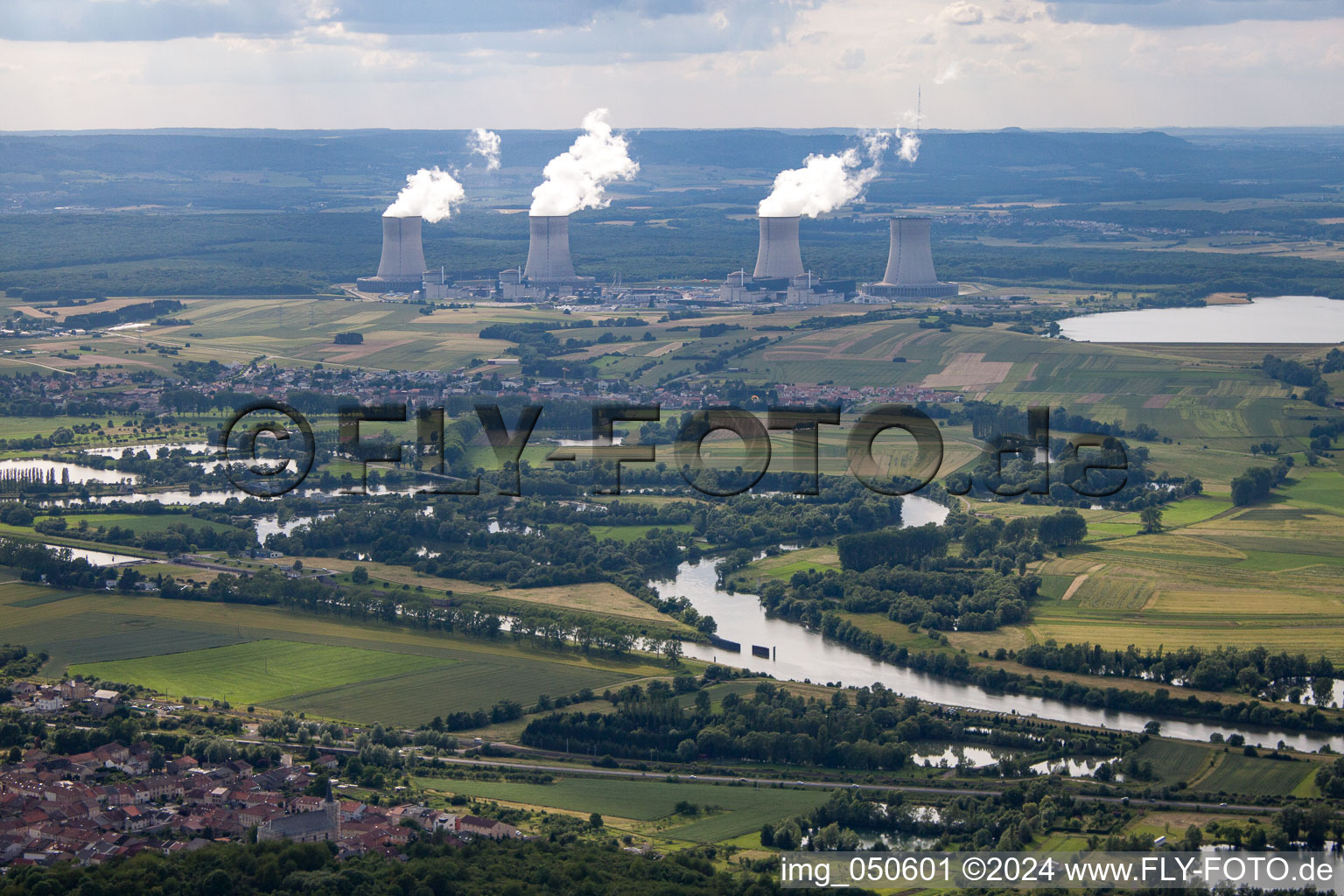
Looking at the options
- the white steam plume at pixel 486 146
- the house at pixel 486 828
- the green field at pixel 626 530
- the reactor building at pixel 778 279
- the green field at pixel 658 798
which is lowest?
the green field at pixel 658 798

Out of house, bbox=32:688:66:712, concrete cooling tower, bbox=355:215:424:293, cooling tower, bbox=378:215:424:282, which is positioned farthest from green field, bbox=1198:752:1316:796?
cooling tower, bbox=378:215:424:282

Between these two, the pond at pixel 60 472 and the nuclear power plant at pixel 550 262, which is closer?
the pond at pixel 60 472

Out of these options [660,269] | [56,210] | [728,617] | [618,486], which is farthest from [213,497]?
[56,210]

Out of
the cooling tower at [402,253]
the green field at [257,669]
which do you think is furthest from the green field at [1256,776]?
the cooling tower at [402,253]

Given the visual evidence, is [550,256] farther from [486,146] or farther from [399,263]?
[486,146]

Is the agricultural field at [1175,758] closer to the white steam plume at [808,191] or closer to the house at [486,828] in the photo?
the house at [486,828]

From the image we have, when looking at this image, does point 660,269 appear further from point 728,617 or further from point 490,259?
point 728,617

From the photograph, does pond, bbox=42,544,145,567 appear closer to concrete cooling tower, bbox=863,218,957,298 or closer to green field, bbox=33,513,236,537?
green field, bbox=33,513,236,537
